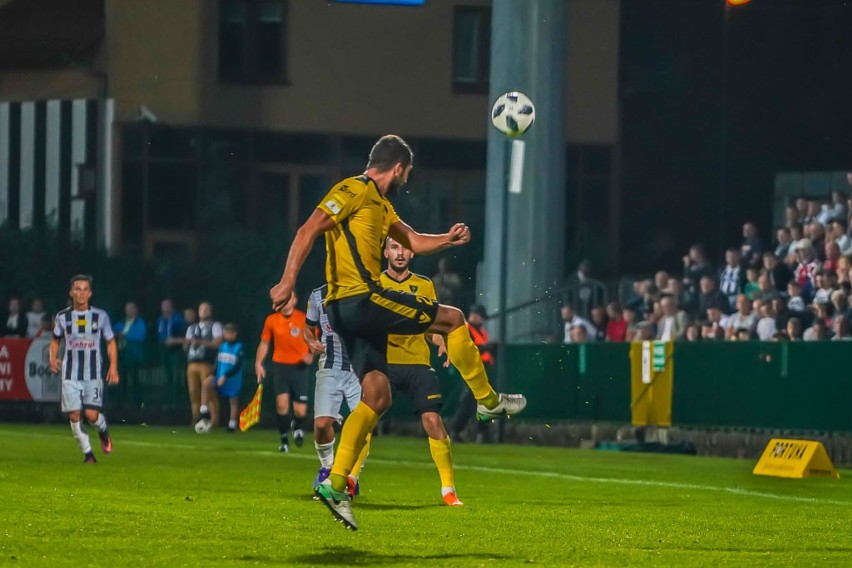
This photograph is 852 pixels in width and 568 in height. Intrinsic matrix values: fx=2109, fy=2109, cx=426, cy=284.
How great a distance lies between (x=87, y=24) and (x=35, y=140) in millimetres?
2684

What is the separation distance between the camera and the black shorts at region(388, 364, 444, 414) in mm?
15141

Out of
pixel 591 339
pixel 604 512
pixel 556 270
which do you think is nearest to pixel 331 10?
pixel 556 270

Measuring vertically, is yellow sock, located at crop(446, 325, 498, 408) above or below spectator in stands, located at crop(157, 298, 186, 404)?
above

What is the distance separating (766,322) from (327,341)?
1102 cm

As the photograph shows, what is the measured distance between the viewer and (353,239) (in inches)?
451

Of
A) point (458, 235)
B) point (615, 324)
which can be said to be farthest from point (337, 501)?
point (615, 324)

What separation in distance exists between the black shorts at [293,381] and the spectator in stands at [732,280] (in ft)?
19.6

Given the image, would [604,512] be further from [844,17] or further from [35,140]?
[35,140]

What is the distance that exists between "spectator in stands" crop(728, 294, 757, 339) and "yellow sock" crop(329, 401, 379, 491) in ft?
48.4

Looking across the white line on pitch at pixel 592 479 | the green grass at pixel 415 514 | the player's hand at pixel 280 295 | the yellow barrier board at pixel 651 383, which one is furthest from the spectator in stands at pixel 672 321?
the player's hand at pixel 280 295

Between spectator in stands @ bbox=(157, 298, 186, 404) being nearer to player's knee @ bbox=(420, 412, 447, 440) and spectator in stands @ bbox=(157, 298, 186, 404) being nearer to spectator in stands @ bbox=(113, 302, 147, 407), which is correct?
spectator in stands @ bbox=(113, 302, 147, 407)

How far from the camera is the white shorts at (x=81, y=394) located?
67.4 ft

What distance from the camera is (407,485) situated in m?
17.2

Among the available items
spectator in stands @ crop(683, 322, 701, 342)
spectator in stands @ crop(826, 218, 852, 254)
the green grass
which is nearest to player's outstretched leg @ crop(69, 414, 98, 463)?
the green grass
